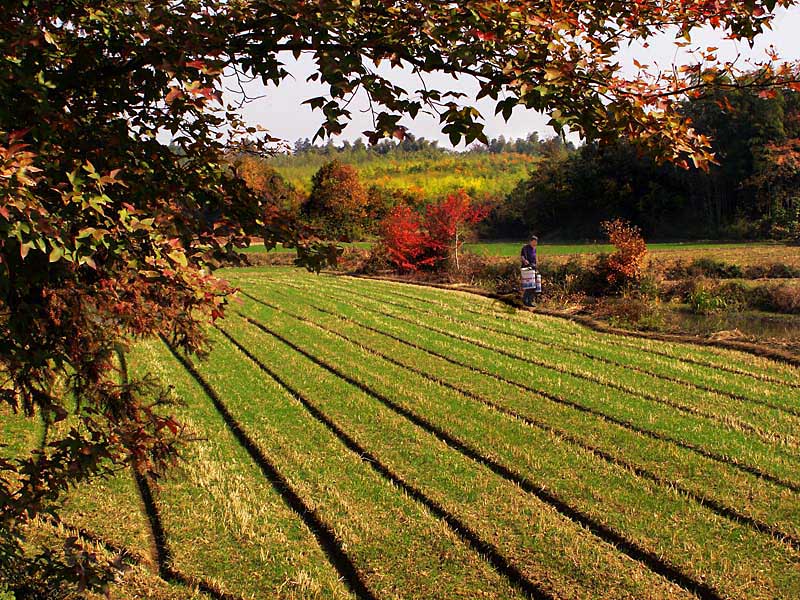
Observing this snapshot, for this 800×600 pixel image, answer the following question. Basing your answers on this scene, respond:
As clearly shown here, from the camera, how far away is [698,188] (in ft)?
117

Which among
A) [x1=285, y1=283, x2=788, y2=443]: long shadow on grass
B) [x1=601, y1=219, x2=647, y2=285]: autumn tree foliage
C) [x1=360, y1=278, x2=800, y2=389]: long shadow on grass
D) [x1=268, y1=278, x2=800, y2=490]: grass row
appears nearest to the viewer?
[x1=268, y1=278, x2=800, y2=490]: grass row

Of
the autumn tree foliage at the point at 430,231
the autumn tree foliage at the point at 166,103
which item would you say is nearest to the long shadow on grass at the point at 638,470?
the autumn tree foliage at the point at 166,103

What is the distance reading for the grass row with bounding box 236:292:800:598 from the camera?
456 cm

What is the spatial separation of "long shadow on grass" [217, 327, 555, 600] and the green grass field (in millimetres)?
16

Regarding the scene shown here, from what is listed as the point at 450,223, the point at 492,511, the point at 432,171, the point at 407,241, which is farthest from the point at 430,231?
the point at 432,171

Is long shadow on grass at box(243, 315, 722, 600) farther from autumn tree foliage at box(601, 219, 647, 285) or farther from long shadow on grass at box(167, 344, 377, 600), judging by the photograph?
autumn tree foliage at box(601, 219, 647, 285)

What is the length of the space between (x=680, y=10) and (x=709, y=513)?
4.02 meters

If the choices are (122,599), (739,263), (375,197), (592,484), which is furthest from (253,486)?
(375,197)

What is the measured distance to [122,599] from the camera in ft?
14.1

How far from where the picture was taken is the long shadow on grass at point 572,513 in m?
4.45

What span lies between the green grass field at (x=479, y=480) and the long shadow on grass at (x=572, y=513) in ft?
0.06

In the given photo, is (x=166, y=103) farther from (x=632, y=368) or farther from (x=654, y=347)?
(x=654, y=347)

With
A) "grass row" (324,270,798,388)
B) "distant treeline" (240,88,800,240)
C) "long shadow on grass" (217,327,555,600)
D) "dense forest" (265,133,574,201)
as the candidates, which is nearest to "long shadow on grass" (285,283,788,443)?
"grass row" (324,270,798,388)

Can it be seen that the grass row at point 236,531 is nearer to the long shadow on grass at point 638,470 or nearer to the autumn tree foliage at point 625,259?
the long shadow on grass at point 638,470
